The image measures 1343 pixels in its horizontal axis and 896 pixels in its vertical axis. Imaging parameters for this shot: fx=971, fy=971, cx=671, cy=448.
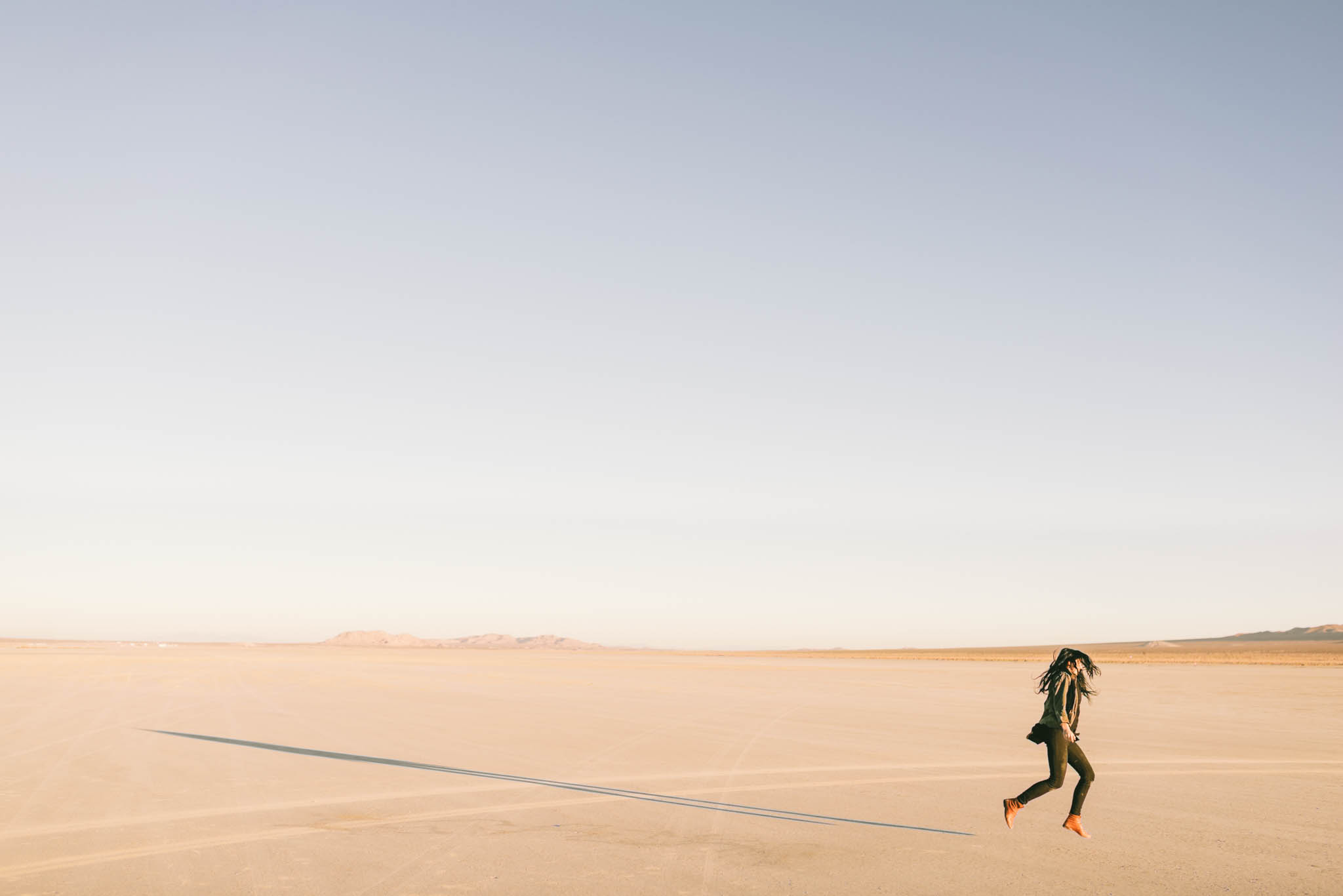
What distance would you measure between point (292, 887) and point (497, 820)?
3126 mm

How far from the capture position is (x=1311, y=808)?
11.7m

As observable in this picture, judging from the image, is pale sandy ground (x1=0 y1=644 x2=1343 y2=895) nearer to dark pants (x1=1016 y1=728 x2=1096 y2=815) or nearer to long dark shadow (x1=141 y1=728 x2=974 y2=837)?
long dark shadow (x1=141 y1=728 x2=974 y2=837)

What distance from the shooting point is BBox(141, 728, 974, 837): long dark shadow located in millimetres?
10680

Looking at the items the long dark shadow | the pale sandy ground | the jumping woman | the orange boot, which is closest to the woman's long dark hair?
the jumping woman

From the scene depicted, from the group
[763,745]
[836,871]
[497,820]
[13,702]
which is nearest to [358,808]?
[497,820]

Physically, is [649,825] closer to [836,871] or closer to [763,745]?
[836,871]

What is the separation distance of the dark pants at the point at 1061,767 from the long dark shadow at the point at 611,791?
3.07ft

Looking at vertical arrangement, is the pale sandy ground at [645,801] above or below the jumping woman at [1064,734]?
below

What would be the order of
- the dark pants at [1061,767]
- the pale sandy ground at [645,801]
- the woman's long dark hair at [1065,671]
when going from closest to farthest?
the pale sandy ground at [645,801] < the dark pants at [1061,767] < the woman's long dark hair at [1065,671]

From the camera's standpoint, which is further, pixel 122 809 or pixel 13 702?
pixel 13 702

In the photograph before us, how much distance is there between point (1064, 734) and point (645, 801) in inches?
196

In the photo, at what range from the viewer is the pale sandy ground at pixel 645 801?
8.27 meters

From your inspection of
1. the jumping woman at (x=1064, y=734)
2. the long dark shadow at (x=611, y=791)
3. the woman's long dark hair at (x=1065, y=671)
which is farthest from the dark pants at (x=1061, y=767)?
the long dark shadow at (x=611, y=791)

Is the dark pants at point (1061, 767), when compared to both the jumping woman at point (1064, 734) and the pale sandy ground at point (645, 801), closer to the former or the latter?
the jumping woman at point (1064, 734)
